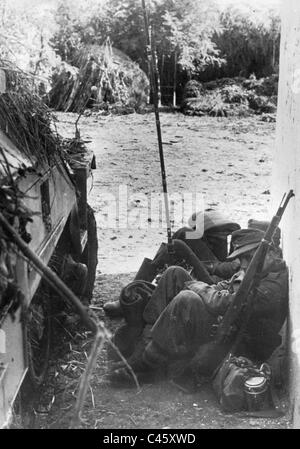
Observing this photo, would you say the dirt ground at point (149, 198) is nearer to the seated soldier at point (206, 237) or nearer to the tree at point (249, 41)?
the seated soldier at point (206, 237)

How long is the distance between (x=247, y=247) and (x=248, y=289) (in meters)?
0.45

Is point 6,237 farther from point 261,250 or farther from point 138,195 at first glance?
point 138,195

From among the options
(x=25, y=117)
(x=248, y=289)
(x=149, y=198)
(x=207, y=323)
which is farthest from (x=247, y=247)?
(x=149, y=198)

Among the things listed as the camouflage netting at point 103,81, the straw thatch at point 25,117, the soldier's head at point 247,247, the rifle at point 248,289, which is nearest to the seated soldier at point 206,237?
the soldier's head at point 247,247

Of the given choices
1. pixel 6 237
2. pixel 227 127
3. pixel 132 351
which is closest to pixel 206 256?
pixel 132 351

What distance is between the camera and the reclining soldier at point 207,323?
4527mm

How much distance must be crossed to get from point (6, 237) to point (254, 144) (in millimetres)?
11329

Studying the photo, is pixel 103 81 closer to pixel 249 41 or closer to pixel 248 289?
pixel 249 41

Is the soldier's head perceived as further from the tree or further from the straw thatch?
the tree

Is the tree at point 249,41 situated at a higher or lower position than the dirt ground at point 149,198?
higher

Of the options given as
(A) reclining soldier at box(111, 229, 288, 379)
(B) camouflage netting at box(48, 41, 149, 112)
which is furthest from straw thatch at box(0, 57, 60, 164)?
(B) camouflage netting at box(48, 41, 149, 112)

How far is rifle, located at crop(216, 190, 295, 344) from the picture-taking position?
433cm

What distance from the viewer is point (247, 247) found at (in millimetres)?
4754

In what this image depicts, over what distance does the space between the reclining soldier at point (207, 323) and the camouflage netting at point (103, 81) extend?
9719 mm
